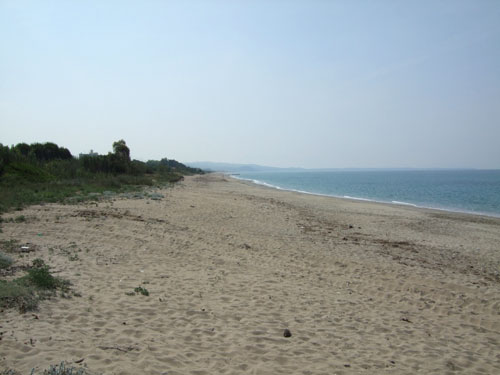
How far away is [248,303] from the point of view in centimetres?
662

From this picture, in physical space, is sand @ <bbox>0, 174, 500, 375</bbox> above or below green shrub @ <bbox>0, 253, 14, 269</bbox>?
below

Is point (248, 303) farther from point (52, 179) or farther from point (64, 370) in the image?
point (52, 179)

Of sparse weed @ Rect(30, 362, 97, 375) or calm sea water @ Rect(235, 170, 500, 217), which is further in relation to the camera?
calm sea water @ Rect(235, 170, 500, 217)

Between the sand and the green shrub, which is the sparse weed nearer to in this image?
the sand

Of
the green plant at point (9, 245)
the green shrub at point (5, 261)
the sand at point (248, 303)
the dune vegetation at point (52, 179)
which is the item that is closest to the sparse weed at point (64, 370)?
the sand at point (248, 303)

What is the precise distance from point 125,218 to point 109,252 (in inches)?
180

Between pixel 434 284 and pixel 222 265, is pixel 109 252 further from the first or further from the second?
pixel 434 284

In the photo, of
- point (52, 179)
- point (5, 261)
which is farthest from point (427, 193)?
point (5, 261)

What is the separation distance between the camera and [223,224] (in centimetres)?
1513

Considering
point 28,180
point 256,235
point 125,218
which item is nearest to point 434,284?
point 256,235

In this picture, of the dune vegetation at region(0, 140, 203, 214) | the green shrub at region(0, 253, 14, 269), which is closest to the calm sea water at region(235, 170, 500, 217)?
the dune vegetation at region(0, 140, 203, 214)

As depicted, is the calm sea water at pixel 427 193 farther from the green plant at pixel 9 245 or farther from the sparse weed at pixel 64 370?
the sparse weed at pixel 64 370

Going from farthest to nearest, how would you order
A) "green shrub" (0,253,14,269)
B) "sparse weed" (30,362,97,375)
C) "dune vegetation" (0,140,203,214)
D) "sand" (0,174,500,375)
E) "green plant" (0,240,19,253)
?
"dune vegetation" (0,140,203,214)
"green plant" (0,240,19,253)
"green shrub" (0,253,14,269)
"sand" (0,174,500,375)
"sparse weed" (30,362,97,375)

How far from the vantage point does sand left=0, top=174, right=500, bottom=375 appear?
455cm
